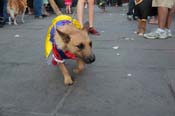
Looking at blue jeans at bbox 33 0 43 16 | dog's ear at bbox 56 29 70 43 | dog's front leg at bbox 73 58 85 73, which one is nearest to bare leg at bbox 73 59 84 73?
dog's front leg at bbox 73 58 85 73

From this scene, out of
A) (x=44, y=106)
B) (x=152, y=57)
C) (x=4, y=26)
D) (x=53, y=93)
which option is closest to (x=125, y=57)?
(x=152, y=57)

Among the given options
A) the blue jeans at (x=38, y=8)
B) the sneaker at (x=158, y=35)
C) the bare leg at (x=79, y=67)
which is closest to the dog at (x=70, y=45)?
the bare leg at (x=79, y=67)

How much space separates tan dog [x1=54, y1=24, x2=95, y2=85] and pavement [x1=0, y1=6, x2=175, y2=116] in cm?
37

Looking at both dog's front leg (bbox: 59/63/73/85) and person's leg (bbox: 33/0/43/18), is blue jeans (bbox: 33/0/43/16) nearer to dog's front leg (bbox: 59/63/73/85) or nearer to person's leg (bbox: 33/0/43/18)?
person's leg (bbox: 33/0/43/18)

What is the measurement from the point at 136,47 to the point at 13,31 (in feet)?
12.0

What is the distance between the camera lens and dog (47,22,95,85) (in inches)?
181

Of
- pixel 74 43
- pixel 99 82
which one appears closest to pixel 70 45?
pixel 74 43

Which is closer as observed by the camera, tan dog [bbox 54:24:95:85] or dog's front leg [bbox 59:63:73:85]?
tan dog [bbox 54:24:95:85]

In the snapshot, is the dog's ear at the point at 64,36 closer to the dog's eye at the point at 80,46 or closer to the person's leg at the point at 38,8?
the dog's eye at the point at 80,46

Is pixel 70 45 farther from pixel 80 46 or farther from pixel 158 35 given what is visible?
pixel 158 35

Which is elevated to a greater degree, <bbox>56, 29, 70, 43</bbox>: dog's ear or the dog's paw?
<bbox>56, 29, 70, 43</bbox>: dog's ear

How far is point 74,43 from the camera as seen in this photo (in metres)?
4.62

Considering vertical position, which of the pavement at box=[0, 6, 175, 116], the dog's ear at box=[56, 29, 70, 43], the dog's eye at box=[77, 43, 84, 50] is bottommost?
the pavement at box=[0, 6, 175, 116]

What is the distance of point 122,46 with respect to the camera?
6938 mm
